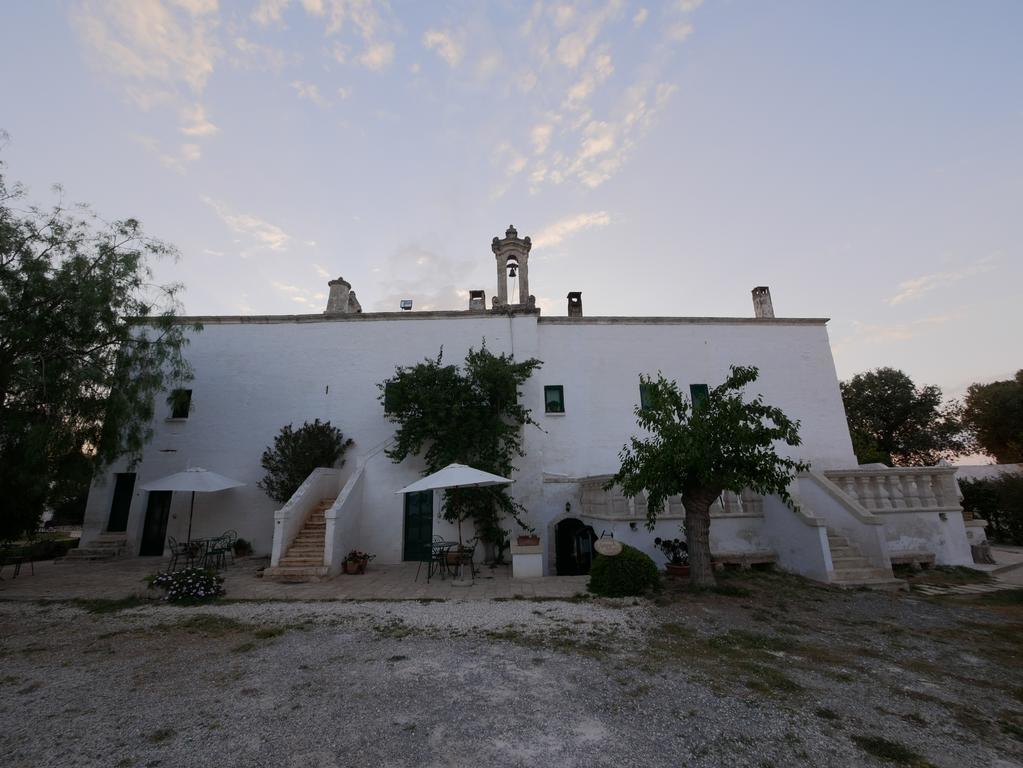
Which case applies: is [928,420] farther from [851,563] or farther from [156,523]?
[156,523]

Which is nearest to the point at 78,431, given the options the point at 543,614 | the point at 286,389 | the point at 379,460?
the point at 286,389

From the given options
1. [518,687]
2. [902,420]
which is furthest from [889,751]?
[902,420]

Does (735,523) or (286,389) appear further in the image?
(286,389)

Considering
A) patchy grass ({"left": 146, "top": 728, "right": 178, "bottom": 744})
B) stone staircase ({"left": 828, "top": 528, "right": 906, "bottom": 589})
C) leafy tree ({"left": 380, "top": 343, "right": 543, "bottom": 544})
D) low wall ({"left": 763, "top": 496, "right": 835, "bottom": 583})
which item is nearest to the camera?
patchy grass ({"left": 146, "top": 728, "right": 178, "bottom": 744})

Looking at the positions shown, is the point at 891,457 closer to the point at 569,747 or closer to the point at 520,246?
the point at 520,246

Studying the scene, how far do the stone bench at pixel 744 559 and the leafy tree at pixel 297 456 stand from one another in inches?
456

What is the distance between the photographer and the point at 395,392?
496 inches

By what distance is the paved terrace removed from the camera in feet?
27.7

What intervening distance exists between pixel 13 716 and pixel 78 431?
29.3ft

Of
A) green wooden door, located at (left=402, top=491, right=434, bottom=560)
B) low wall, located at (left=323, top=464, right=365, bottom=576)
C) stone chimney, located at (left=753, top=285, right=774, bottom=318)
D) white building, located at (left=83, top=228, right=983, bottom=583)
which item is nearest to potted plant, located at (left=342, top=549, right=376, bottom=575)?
low wall, located at (left=323, top=464, right=365, bottom=576)

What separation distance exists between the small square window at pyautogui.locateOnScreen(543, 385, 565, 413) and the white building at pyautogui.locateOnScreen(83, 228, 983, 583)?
82 mm

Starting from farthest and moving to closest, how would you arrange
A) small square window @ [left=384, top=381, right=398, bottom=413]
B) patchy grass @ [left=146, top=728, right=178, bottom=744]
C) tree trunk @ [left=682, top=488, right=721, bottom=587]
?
small square window @ [left=384, top=381, right=398, bottom=413] < tree trunk @ [left=682, top=488, right=721, bottom=587] < patchy grass @ [left=146, top=728, right=178, bottom=744]

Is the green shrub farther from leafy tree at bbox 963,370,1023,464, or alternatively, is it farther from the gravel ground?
leafy tree at bbox 963,370,1023,464

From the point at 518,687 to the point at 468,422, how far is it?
8486 millimetres
